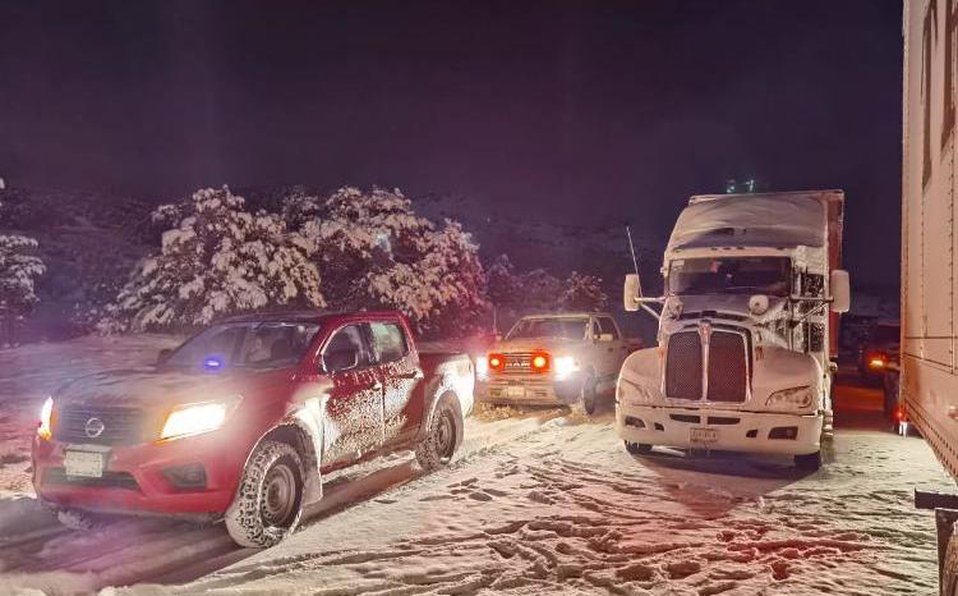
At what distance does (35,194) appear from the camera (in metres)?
62.8

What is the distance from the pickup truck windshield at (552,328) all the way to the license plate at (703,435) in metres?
5.72

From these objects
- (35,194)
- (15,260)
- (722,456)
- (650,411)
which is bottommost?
(722,456)

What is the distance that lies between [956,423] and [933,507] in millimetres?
782

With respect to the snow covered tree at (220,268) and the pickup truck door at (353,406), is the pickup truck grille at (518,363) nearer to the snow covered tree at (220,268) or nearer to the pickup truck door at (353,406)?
the pickup truck door at (353,406)

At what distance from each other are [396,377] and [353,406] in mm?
976

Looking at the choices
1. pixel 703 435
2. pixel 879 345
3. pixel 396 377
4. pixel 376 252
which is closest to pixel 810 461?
pixel 703 435

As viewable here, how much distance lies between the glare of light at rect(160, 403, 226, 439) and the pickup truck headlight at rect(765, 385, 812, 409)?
570 centimetres

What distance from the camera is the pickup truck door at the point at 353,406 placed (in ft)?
22.3

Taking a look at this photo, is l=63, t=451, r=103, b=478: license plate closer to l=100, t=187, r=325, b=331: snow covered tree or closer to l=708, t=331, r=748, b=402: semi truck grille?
l=708, t=331, r=748, b=402: semi truck grille

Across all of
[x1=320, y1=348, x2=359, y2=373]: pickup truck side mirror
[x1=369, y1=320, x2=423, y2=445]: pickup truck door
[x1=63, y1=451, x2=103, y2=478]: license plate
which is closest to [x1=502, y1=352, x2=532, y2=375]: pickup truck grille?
[x1=369, y1=320, x2=423, y2=445]: pickup truck door

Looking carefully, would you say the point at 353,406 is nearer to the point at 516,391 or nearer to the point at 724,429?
the point at 724,429

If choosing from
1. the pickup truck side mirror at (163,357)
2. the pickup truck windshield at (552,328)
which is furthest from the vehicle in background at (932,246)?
the pickup truck windshield at (552,328)

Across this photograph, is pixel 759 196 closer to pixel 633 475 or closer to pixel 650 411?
A: pixel 650 411

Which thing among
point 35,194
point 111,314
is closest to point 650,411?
point 111,314
